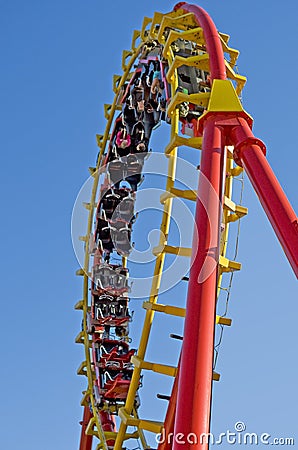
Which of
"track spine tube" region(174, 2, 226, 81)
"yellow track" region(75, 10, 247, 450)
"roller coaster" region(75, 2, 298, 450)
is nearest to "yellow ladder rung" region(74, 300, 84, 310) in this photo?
"roller coaster" region(75, 2, 298, 450)

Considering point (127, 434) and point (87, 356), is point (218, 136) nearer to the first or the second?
point (127, 434)

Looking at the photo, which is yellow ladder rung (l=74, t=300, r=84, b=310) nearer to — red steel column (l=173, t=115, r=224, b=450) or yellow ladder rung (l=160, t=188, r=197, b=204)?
yellow ladder rung (l=160, t=188, r=197, b=204)

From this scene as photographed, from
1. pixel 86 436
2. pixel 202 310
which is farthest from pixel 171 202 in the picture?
pixel 86 436

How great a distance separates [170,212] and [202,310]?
3743mm

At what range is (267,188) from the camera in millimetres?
6457

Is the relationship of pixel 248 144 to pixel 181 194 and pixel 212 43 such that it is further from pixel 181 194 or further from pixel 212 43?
pixel 212 43

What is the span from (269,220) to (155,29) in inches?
281

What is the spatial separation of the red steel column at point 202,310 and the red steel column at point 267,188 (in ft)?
0.77

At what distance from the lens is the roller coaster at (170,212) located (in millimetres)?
5781

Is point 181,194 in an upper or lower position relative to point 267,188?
upper

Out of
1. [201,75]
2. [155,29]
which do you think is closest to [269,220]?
[201,75]

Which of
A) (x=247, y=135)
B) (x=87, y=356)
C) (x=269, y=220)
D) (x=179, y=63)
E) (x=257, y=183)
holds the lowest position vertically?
(x=269, y=220)

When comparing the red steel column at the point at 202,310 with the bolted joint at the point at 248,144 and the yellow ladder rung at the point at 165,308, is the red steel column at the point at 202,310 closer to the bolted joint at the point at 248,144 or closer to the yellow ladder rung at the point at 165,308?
the bolted joint at the point at 248,144

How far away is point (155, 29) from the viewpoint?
12586 millimetres
